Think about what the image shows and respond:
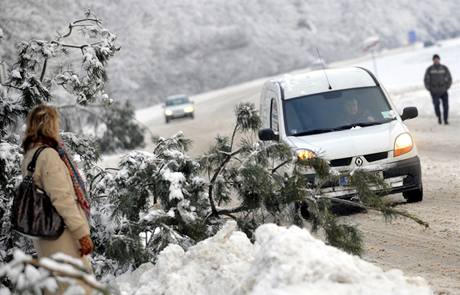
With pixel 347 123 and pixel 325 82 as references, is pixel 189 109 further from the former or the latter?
pixel 347 123

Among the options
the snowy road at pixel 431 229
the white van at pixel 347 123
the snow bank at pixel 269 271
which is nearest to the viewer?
the snow bank at pixel 269 271

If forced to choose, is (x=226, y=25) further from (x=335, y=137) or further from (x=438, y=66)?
(x=335, y=137)

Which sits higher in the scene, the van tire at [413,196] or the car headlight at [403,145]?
the car headlight at [403,145]

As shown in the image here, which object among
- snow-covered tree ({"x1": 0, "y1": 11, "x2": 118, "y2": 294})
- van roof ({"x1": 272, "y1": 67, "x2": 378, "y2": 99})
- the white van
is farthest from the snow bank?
van roof ({"x1": 272, "y1": 67, "x2": 378, "y2": 99})

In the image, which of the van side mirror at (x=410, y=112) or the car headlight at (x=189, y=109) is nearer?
the van side mirror at (x=410, y=112)

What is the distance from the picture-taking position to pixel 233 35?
276 ft

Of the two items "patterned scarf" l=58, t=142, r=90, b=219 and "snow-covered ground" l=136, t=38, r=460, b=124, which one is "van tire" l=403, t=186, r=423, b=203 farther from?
"snow-covered ground" l=136, t=38, r=460, b=124

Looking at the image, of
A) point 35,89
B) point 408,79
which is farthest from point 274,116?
point 408,79

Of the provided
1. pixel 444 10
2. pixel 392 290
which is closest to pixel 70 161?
pixel 392 290

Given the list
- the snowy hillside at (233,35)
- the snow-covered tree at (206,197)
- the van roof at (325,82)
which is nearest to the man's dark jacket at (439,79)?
the van roof at (325,82)

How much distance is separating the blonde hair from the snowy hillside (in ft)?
213

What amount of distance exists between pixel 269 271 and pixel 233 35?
8040cm

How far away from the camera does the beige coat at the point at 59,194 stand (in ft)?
18.0

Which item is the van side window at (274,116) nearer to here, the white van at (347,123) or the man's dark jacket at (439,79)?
the white van at (347,123)
